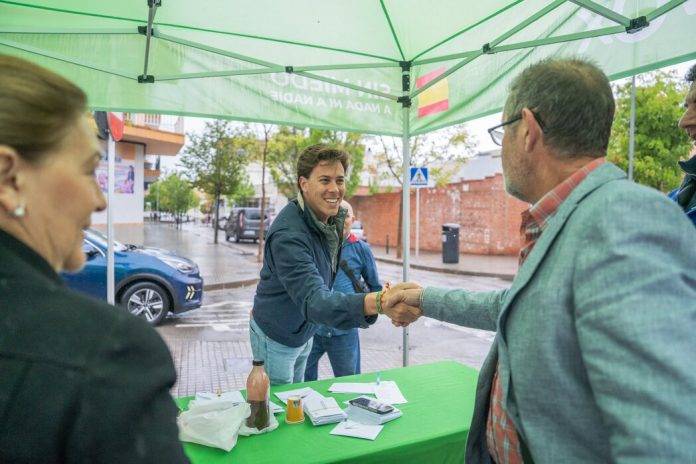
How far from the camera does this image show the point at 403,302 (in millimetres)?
2477

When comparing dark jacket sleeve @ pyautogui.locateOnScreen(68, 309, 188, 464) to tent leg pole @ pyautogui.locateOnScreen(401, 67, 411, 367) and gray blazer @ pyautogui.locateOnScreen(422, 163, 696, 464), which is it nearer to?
gray blazer @ pyautogui.locateOnScreen(422, 163, 696, 464)

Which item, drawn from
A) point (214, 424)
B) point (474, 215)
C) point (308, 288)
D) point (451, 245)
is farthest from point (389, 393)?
point (474, 215)

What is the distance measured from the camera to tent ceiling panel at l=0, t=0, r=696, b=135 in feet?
9.71

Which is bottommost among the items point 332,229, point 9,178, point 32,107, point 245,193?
point 332,229

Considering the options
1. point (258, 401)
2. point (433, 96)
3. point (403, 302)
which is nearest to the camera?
point (258, 401)

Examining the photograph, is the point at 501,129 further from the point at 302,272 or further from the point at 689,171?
the point at 302,272

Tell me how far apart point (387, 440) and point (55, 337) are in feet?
5.82

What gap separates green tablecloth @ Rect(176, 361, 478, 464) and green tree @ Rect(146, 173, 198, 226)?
5378cm

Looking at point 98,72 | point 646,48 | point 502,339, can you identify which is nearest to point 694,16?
point 646,48

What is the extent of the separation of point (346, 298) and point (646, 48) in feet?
7.37

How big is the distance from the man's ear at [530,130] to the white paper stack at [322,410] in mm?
1588

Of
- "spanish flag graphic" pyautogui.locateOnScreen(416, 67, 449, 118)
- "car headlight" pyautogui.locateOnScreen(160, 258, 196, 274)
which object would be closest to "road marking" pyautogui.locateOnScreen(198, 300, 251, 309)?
"car headlight" pyautogui.locateOnScreen(160, 258, 196, 274)

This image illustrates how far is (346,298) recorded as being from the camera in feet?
Result: 8.45

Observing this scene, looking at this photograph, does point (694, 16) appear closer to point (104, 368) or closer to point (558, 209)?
point (558, 209)
